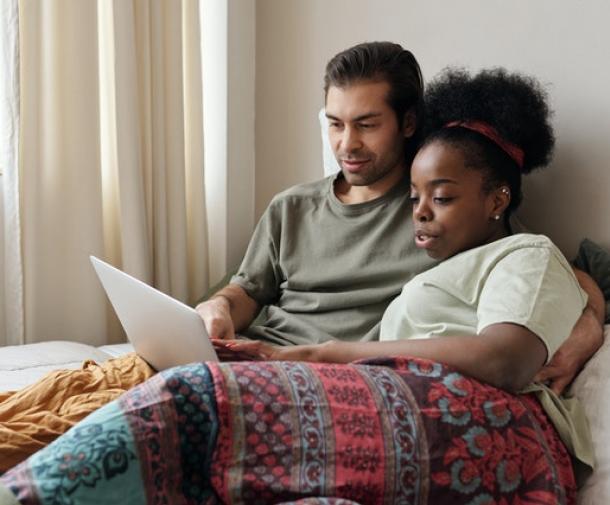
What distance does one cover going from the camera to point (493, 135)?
4.81ft

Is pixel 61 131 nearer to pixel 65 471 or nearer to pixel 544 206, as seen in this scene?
pixel 544 206

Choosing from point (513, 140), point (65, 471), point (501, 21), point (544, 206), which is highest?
point (501, 21)

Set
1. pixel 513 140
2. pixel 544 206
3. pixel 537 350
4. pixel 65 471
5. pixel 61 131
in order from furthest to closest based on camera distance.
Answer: pixel 61 131 → pixel 544 206 → pixel 513 140 → pixel 537 350 → pixel 65 471

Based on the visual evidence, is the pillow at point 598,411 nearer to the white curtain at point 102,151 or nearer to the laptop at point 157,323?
the laptop at point 157,323

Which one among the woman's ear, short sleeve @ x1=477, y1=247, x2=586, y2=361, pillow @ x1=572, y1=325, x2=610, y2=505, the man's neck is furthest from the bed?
the man's neck

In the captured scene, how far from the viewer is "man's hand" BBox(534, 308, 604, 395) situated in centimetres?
137

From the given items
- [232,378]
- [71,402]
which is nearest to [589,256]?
[232,378]

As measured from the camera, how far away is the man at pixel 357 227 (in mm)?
1645

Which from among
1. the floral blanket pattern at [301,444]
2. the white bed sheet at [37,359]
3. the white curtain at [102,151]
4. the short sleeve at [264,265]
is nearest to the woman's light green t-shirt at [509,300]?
the floral blanket pattern at [301,444]

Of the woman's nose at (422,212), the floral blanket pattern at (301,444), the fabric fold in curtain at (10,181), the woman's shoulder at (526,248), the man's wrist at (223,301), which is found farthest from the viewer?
the fabric fold in curtain at (10,181)

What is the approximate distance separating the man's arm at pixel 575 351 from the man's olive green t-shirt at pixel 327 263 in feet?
0.99

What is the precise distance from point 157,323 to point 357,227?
0.49m

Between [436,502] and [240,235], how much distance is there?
62.6 inches

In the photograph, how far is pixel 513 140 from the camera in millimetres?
1484
